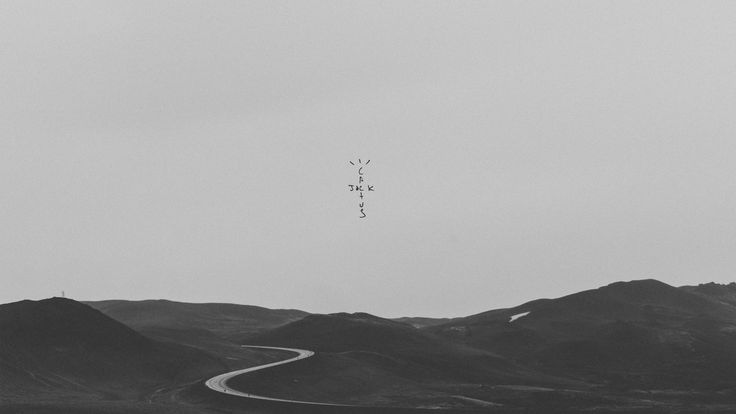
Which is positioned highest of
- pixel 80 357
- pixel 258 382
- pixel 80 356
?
pixel 80 356

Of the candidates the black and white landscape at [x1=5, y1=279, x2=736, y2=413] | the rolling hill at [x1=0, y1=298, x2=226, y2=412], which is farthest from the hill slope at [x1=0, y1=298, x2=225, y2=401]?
the black and white landscape at [x1=5, y1=279, x2=736, y2=413]

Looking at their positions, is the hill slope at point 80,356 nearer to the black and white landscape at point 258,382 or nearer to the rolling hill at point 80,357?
the rolling hill at point 80,357

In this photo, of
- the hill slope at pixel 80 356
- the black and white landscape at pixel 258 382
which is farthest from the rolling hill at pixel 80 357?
the black and white landscape at pixel 258 382

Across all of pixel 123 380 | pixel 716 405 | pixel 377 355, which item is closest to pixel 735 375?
pixel 716 405

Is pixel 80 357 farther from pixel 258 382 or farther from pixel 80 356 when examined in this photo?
pixel 258 382

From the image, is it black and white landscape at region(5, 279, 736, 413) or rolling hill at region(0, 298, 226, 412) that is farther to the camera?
rolling hill at region(0, 298, 226, 412)

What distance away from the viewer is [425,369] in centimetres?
18375

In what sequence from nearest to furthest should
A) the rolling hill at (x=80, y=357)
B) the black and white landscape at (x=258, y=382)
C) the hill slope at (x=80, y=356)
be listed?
the black and white landscape at (x=258, y=382) < the rolling hill at (x=80, y=357) < the hill slope at (x=80, y=356)

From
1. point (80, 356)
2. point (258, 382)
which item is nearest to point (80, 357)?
point (80, 356)

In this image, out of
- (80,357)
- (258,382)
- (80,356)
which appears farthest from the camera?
(80,356)

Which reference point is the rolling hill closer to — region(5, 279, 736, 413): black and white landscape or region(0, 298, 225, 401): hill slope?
region(0, 298, 225, 401): hill slope

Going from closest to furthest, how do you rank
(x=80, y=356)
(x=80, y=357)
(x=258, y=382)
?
(x=258, y=382)
(x=80, y=357)
(x=80, y=356)

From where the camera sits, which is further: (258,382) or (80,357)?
(80,357)

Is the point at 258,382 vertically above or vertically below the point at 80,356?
below
